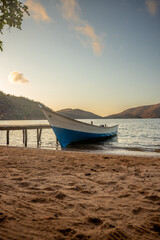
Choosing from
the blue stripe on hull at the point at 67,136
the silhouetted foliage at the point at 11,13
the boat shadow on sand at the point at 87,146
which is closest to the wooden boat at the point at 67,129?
the blue stripe on hull at the point at 67,136

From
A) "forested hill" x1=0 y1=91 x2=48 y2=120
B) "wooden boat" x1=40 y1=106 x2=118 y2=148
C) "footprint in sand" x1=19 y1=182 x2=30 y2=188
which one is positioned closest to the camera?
"footprint in sand" x1=19 y1=182 x2=30 y2=188

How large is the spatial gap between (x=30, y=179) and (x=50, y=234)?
2.36m

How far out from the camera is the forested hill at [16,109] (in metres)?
127

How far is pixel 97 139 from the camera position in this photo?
1841cm

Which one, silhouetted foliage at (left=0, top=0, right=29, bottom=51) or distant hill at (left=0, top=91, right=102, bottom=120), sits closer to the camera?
silhouetted foliage at (left=0, top=0, right=29, bottom=51)

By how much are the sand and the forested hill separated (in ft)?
405

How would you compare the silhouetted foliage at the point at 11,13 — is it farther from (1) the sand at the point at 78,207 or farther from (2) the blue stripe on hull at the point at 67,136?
(2) the blue stripe on hull at the point at 67,136

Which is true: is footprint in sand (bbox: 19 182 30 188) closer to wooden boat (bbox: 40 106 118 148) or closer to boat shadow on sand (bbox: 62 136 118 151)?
wooden boat (bbox: 40 106 118 148)

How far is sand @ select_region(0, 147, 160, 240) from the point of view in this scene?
2.07m

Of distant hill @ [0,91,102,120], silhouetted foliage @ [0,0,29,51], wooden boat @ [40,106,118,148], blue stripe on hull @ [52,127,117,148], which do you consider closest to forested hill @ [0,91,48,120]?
distant hill @ [0,91,102,120]

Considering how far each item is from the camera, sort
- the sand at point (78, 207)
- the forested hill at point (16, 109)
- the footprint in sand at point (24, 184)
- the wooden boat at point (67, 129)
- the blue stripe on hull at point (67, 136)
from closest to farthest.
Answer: the sand at point (78, 207) → the footprint in sand at point (24, 184) → the wooden boat at point (67, 129) → the blue stripe on hull at point (67, 136) → the forested hill at point (16, 109)

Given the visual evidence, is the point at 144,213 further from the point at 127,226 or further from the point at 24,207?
the point at 24,207

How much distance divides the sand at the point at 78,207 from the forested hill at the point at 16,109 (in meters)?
123

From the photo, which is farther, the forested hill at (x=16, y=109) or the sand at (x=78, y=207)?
the forested hill at (x=16, y=109)
